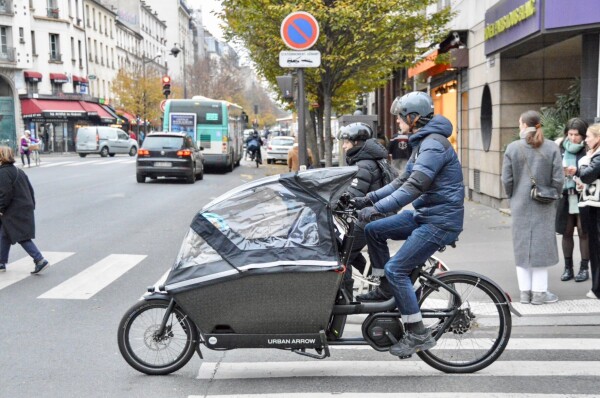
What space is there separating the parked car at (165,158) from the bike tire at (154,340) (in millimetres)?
19078

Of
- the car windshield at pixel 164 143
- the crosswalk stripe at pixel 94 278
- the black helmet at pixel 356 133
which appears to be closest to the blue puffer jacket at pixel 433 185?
the black helmet at pixel 356 133

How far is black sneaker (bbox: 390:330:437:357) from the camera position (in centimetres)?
522

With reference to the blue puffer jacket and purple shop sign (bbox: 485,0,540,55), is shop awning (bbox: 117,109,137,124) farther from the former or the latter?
the blue puffer jacket

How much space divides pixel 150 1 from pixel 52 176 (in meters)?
90.6

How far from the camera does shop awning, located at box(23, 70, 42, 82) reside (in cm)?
5622

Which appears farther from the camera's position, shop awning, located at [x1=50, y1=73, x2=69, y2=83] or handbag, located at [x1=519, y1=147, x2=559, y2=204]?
shop awning, located at [x1=50, y1=73, x2=69, y2=83]

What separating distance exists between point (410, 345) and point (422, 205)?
3.20ft

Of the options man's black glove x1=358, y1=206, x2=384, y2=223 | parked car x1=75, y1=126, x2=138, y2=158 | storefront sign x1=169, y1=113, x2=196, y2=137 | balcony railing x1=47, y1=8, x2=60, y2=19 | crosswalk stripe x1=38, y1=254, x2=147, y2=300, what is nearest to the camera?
man's black glove x1=358, y1=206, x2=384, y2=223

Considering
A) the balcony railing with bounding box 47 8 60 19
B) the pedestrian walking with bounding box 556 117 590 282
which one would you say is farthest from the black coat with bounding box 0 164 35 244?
the balcony railing with bounding box 47 8 60 19

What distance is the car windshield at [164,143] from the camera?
80.2ft

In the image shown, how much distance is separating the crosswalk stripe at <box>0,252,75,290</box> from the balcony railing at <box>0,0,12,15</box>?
1893 inches

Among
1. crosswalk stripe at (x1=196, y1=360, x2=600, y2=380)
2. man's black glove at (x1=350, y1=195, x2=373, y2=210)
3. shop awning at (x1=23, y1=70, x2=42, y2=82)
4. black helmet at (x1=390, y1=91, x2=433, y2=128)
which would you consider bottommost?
crosswalk stripe at (x1=196, y1=360, x2=600, y2=380)

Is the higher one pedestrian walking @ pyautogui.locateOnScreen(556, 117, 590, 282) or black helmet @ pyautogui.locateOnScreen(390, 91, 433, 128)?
black helmet @ pyautogui.locateOnScreen(390, 91, 433, 128)

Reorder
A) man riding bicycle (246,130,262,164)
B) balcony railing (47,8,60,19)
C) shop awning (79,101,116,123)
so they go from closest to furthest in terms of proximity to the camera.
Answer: man riding bicycle (246,130,262,164), balcony railing (47,8,60,19), shop awning (79,101,116,123)
